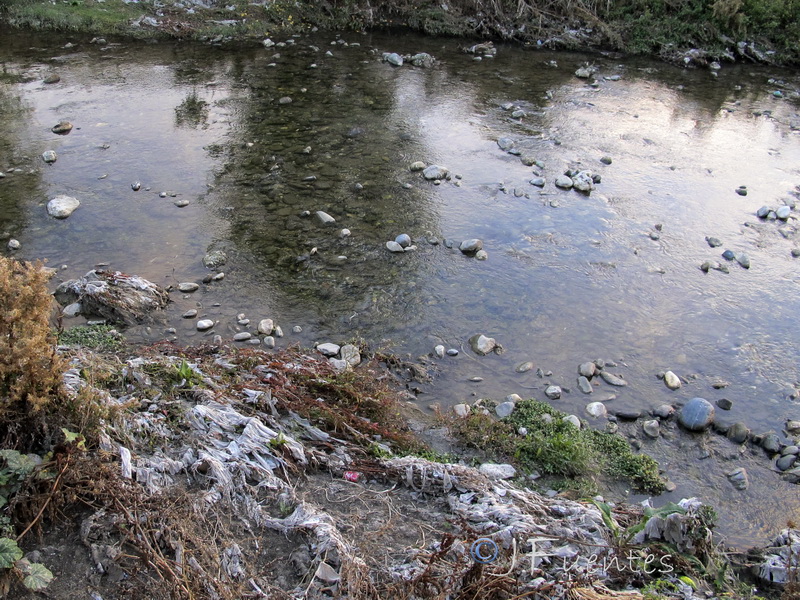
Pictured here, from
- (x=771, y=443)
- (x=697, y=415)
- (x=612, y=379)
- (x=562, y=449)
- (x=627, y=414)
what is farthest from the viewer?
(x=612, y=379)

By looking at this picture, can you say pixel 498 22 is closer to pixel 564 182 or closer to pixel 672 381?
pixel 564 182

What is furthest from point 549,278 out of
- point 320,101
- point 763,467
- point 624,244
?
point 320,101

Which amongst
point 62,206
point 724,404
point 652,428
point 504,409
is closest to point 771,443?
point 724,404

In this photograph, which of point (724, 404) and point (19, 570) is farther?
point (724, 404)

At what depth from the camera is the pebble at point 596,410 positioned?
16.8 ft

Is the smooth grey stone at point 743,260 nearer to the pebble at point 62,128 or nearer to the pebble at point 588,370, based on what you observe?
the pebble at point 588,370

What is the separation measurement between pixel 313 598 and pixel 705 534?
2.29m

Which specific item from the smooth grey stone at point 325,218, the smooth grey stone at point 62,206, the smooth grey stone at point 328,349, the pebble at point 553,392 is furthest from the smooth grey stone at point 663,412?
the smooth grey stone at point 62,206

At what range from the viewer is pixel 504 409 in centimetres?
501

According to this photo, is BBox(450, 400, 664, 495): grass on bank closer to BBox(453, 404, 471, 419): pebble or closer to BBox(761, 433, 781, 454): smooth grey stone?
BBox(453, 404, 471, 419): pebble

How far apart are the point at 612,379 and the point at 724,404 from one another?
93cm

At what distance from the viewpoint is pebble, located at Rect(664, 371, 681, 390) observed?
17.9 ft

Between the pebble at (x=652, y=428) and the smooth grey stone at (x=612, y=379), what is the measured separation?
20.1 inches

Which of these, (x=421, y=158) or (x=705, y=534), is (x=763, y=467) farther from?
(x=421, y=158)
